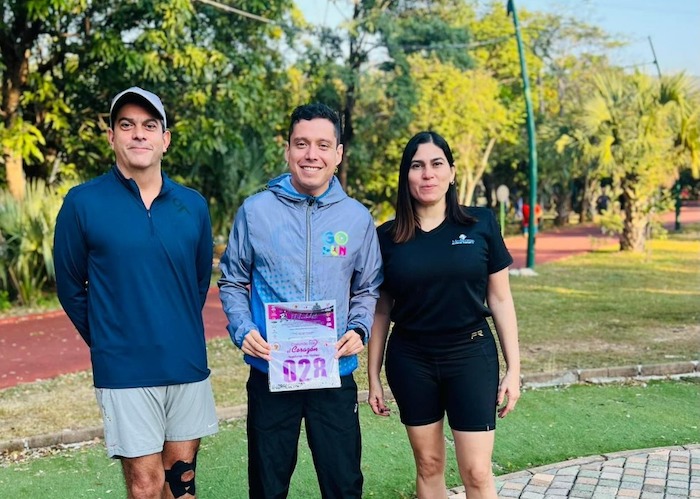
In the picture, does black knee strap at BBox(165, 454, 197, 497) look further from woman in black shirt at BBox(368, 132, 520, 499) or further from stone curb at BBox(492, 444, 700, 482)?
stone curb at BBox(492, 444, 700, 482)

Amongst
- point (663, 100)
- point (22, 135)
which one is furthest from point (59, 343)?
point (663, 100)

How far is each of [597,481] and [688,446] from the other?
1085 millimetres

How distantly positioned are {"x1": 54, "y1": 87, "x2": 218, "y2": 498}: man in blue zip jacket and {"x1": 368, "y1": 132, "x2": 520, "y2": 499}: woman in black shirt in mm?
925

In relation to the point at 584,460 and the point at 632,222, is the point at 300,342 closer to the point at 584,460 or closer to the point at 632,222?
the point at 584,460

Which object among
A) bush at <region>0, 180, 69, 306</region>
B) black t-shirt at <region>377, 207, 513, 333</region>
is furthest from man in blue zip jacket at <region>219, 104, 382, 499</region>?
bush at <region>0, 180, 69, 306</region>

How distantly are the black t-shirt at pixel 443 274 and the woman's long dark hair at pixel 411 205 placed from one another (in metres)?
0.03

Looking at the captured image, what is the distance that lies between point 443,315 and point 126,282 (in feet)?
4.50

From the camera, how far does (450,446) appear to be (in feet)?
18.8

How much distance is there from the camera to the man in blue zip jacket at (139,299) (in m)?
3.24

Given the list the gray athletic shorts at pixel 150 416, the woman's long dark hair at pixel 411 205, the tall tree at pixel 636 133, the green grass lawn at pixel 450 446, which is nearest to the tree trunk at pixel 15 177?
the green grass lawn at pixel 450 446

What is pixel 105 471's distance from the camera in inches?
209

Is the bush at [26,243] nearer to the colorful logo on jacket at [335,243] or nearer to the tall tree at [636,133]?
the colorful logo on jacket at [335,243]

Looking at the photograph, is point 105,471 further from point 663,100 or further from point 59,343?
point 663,100

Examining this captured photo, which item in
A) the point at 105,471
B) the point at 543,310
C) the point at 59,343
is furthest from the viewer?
the point at 543,310
